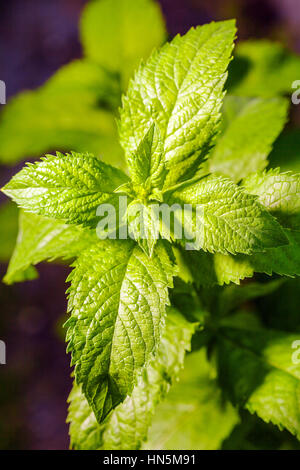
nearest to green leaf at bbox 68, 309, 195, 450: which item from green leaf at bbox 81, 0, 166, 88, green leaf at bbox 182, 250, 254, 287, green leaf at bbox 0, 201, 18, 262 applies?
green leaf at bbox 182, 250, 254, 287

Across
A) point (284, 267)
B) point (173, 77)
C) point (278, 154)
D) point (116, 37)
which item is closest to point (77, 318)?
point (284, 267)

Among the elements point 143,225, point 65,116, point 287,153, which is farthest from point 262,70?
point 143,225

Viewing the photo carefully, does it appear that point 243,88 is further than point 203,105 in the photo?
Yes

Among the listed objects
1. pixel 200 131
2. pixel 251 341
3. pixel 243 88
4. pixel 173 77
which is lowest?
pixel 251 341

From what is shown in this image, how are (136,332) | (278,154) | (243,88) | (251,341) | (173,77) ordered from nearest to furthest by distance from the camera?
(136,332)
(173,77)
(251,341)
(278,154)
(243,88)

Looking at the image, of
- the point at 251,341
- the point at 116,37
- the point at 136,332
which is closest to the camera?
the point at 136,332

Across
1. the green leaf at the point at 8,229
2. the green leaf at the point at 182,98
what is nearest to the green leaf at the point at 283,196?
the green leaf at the point at 182,98

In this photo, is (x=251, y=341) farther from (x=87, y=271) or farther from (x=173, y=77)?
(x=173, y=77)
